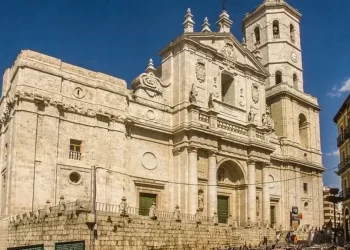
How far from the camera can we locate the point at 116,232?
720 inches

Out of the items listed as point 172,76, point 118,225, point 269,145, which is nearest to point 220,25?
point 172,76

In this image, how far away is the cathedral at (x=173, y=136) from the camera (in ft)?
75.2

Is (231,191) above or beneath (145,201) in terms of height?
above

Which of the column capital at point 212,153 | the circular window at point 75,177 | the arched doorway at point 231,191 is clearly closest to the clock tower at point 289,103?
the arched doorway at point 231,191

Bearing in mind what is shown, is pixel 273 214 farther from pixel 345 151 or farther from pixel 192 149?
pixel 192 149

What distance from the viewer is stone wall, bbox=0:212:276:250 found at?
1731 cm

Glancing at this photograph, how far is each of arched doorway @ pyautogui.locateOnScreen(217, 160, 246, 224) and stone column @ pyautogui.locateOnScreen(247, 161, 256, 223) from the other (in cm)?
49

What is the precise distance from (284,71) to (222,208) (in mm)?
15007

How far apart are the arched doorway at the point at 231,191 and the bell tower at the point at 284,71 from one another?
7.87 meters

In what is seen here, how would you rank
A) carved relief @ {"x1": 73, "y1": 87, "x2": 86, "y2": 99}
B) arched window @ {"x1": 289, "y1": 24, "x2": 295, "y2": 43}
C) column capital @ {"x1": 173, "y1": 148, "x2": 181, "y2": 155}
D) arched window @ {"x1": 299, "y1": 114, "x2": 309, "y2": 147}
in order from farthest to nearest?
1. arched window @ {"x1": 289, "y1": 24, "x2": 295, "y2": 43}
2. arched window @ {"x1": 299, "y1": 114, "x2": 309, "y2": 147}
3. column capital @ {"x1": 173, "y1": 148, "x2": 181, "y2": 155}
4. carved relief @ {"x1": 73, "y1": 87, "x2": 86, "y2": 99}

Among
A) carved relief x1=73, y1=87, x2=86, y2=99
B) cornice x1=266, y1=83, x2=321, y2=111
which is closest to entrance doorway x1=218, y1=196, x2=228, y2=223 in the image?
cornice x1=266, y1=83, x2=321, y2=111

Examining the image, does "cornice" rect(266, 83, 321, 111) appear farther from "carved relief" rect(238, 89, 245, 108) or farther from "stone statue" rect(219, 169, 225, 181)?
"stone statue" rect(219, 169, 225, 181)

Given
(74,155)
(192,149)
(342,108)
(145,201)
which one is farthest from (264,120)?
(74,155)

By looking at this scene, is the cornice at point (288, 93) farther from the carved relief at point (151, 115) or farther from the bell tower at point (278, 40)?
the carved relief at point (151, 115)
